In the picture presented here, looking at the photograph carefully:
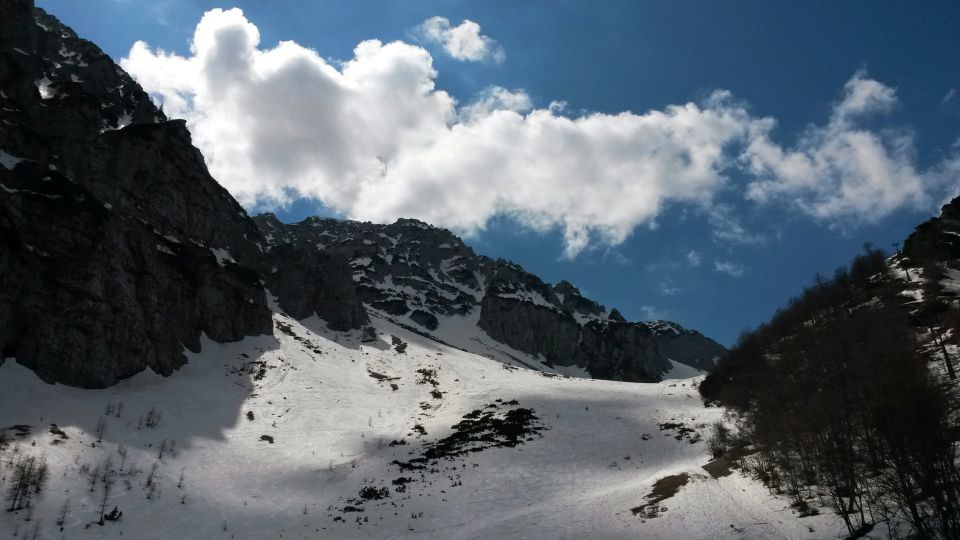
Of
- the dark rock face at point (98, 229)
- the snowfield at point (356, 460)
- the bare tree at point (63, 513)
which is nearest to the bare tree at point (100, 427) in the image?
the snowfield at point (356, 460)

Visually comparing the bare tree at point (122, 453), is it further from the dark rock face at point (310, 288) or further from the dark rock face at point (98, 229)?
the dark rock face at point (310, 288)

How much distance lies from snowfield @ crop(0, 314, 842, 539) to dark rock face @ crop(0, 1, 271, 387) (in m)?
3.48

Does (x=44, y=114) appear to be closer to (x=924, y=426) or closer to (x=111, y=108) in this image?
(x=111, y=108)

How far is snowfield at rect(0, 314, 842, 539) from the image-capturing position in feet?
80.1

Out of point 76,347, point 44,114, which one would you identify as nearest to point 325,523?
point 76,347

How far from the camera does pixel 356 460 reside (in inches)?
1508

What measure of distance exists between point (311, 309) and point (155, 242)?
1815 inches

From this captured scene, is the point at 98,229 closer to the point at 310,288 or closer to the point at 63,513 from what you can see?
the point at 63,513

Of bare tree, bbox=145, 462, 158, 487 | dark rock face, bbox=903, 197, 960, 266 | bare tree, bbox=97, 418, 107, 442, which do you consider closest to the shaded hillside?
bare tree, bbox=145, 462, 158, 487

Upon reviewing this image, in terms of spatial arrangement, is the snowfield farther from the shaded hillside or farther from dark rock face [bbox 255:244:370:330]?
dark rock face [bbox 255:244:370:330]

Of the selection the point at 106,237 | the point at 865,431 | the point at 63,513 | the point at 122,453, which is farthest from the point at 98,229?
the point at 865,431

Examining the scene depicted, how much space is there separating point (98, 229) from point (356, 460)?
36975mm

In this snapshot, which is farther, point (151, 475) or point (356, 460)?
point (356, 460)

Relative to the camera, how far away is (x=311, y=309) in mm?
111250
